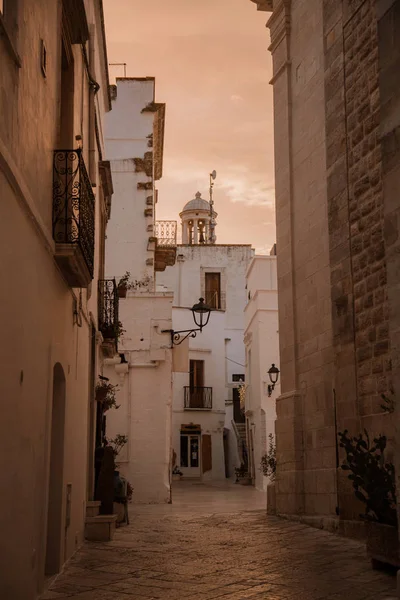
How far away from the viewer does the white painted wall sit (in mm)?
A: 37344

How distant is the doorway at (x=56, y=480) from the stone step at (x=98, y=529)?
2.57 meters

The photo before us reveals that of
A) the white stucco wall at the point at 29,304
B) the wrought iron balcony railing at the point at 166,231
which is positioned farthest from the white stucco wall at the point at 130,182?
the white stucco wall at the point at 29,304

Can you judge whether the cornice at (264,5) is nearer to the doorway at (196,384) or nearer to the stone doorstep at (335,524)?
the stone doorstep at (335,524)

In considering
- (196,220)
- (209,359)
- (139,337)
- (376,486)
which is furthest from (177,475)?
(376,486)

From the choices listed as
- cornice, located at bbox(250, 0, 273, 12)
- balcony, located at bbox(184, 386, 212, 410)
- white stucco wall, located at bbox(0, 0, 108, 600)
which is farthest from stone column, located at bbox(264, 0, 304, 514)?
balcony, located at bbox(184, 386, 212, 410)

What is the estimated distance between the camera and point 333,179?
468 inches

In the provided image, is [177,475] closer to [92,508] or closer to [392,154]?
[92,508]

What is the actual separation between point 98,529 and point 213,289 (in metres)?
34.6

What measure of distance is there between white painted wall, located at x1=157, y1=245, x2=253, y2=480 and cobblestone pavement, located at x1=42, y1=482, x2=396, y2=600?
25417 millimetres

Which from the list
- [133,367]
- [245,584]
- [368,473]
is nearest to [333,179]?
[368,473]

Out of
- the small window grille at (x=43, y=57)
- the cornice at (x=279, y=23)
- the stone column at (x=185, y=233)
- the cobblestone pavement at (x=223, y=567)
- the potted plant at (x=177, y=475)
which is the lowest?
the cobblestone pavement at (x=223, y=567)

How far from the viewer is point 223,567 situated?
24.8 ft

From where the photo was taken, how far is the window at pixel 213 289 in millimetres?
→ 44156

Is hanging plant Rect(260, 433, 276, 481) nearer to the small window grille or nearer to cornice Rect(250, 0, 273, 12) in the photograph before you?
cornice Rect(250, 0, 273, 12)
